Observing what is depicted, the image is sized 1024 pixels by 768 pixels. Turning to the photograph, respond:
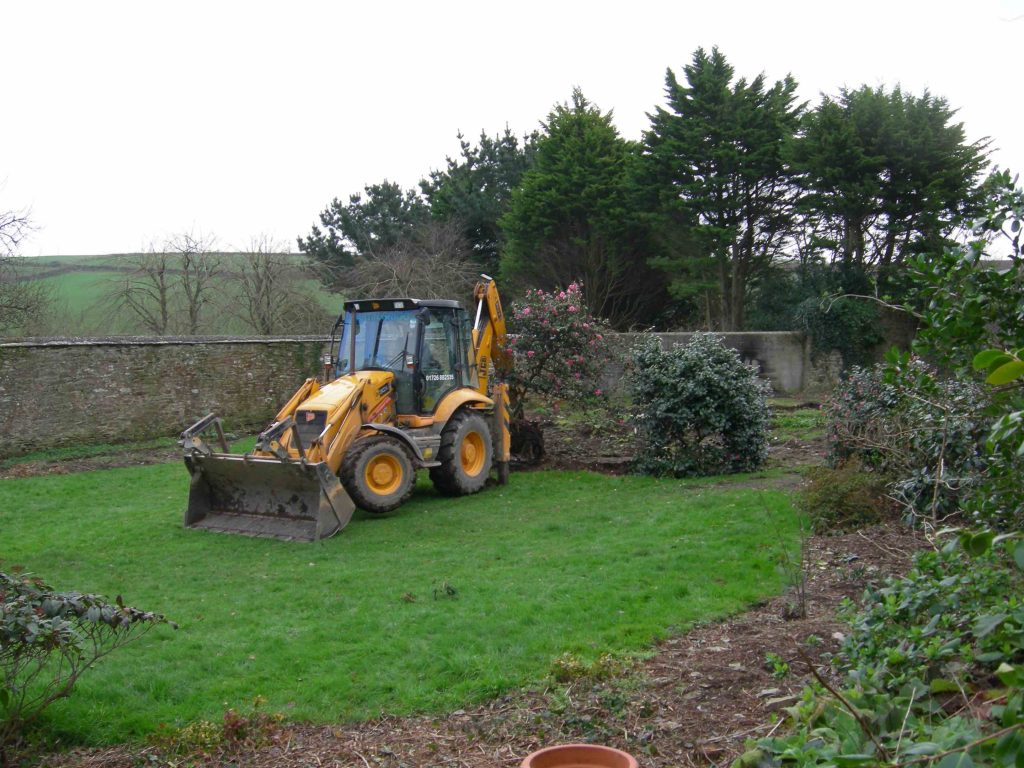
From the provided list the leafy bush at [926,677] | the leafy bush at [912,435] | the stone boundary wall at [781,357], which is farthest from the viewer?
the stone boundary wall at [781,357]

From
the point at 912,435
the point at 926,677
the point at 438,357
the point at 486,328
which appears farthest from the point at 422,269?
the point at 926,677

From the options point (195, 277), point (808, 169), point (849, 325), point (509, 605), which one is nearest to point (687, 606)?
point (509, 605)

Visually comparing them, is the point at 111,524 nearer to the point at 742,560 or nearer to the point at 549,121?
the point at 742,560

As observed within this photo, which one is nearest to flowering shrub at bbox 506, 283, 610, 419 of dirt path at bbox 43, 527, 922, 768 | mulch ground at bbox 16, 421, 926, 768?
mulch ground at bbox 16, 421, 926, 768

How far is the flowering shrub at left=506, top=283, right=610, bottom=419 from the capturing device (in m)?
15.5

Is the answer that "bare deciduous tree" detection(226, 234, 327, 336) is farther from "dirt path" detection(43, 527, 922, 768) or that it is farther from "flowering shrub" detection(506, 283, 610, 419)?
"dirt path" detection(43, 527, 922, 768)

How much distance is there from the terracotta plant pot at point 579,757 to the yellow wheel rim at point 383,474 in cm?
779

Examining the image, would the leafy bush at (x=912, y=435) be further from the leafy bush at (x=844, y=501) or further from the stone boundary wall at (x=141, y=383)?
the stone boundary wall at (x=141, y=383)

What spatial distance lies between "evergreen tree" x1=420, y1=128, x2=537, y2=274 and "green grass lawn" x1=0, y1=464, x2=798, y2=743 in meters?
21.9

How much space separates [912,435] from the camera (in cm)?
926

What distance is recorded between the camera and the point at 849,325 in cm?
2345

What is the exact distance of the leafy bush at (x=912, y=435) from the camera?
757 cm

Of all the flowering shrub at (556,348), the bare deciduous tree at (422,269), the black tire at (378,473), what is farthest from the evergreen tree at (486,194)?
the black tire at (378,473)

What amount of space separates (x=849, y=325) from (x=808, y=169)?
14.3ft
